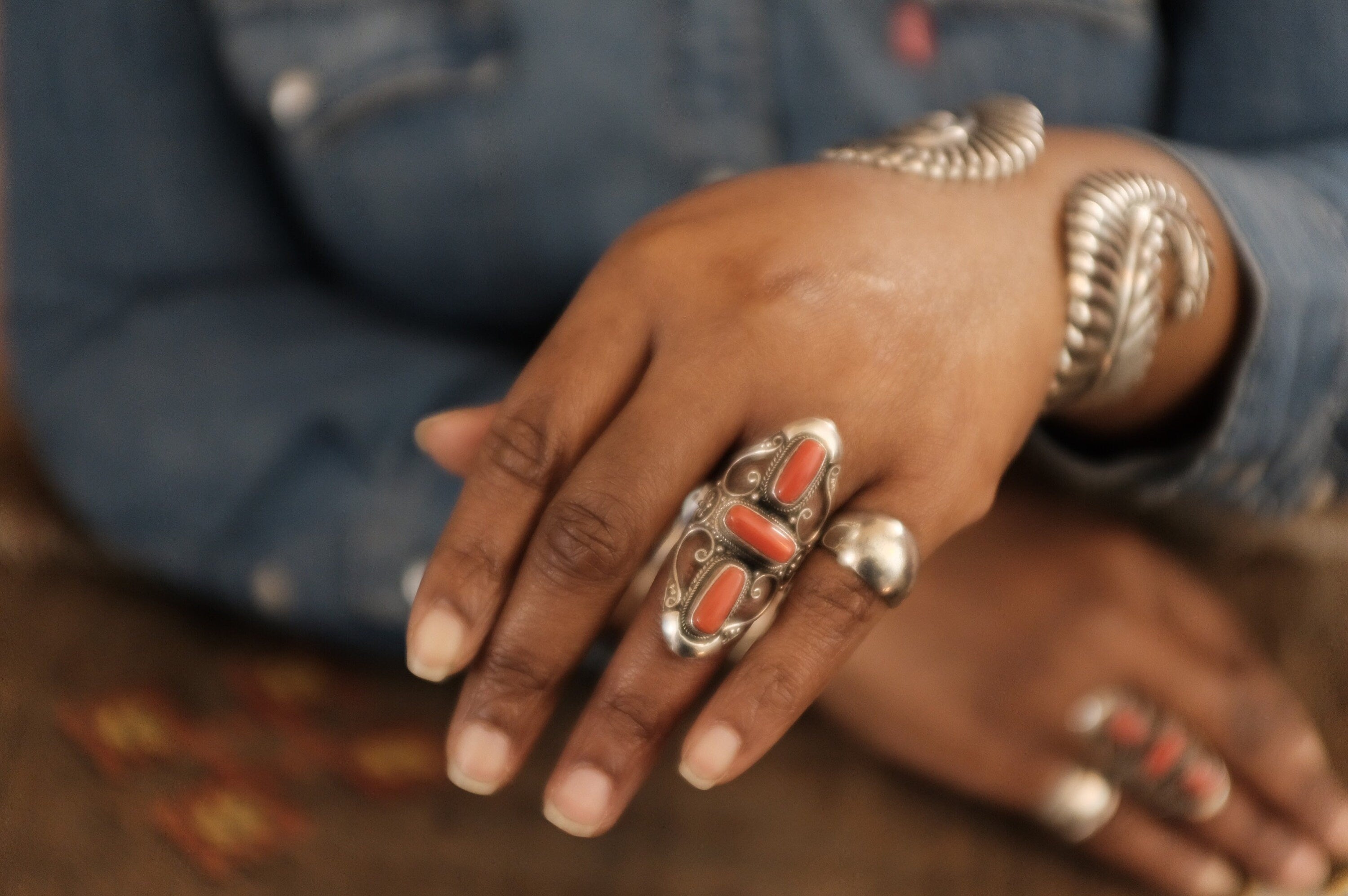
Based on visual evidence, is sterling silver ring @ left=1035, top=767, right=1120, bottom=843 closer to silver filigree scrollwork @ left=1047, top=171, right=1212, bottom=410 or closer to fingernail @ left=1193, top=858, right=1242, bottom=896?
fingernail @ left=1193, top=858, right=1242, bottom=896

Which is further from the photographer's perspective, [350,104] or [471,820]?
[350,104]

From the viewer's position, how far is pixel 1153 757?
1.98ft

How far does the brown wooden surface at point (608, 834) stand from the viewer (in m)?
0.60

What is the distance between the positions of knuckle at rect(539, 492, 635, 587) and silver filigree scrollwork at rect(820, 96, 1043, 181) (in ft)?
0.74

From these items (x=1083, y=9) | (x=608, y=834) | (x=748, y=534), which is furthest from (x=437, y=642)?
(x=1083, y=9)

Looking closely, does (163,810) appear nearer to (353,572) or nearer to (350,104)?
(353,572)

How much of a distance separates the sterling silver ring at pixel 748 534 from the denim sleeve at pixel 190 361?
419 millimetres

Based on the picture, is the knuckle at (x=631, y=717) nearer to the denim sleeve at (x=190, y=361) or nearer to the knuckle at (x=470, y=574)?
the knuckle at (x=470, y=574)

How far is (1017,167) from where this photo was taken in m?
0.50

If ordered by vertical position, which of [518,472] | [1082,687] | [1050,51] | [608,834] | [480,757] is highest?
[1050,51]

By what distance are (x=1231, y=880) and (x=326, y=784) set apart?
1.99 ft

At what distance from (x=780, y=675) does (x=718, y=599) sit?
0.14 feet

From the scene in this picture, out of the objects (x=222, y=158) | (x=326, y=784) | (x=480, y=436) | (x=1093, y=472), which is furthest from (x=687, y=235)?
(x=222, y=158)

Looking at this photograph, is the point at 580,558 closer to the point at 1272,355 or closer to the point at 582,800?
the point at 582,800
